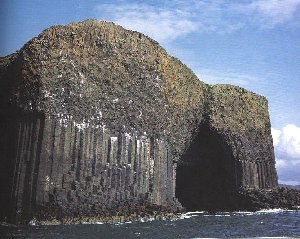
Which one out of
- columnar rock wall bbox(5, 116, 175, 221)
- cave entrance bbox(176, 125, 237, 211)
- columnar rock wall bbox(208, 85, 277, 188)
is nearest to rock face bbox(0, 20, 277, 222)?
columnar rock wall bbox(5, 116, 175, 221)

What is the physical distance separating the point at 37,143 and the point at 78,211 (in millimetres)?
3573

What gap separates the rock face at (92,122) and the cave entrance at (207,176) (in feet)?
4.80

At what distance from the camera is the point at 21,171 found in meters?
19.2

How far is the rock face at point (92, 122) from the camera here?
19406 mm

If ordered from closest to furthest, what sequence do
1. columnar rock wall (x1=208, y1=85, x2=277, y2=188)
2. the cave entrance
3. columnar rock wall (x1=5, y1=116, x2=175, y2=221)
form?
columnar rock wall (x1=5, y1=116, x2=175, y2=221)
the cave entrance
columnar rock wall (x1=208, y1=85, x2=277, y2=188)

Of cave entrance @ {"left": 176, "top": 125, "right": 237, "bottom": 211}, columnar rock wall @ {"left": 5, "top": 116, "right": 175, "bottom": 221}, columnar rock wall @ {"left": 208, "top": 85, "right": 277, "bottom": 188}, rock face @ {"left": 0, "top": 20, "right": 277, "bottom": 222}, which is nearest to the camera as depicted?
columnar rock wall @ {"left": 5, "top": 116, "right": 175, "bottom": 221}

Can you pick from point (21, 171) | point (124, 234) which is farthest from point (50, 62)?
point (124, 234)

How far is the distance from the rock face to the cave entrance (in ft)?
4.80

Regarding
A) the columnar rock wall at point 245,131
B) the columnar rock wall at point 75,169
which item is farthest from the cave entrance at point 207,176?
the columnar rock wall at point 75,169

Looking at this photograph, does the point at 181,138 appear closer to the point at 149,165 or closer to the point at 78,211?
the point at 149,165

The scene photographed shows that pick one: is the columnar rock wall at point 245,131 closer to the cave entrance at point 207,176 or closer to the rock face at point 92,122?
the cave entrance at point 207,176

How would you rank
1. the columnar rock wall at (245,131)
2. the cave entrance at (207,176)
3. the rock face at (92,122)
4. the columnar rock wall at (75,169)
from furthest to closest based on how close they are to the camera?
the columnar rock wall at (245,131), the cave entrance at (207,176), the rock face at (92,122), the columnar rock wall at (75,169)

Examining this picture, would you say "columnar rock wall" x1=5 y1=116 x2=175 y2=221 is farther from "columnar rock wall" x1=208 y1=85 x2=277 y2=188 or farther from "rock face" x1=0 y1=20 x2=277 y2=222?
"columnar rock wall" x1=208 y1=85 x2=277 y2=188

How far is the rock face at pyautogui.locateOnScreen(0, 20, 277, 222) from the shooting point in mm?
19406
